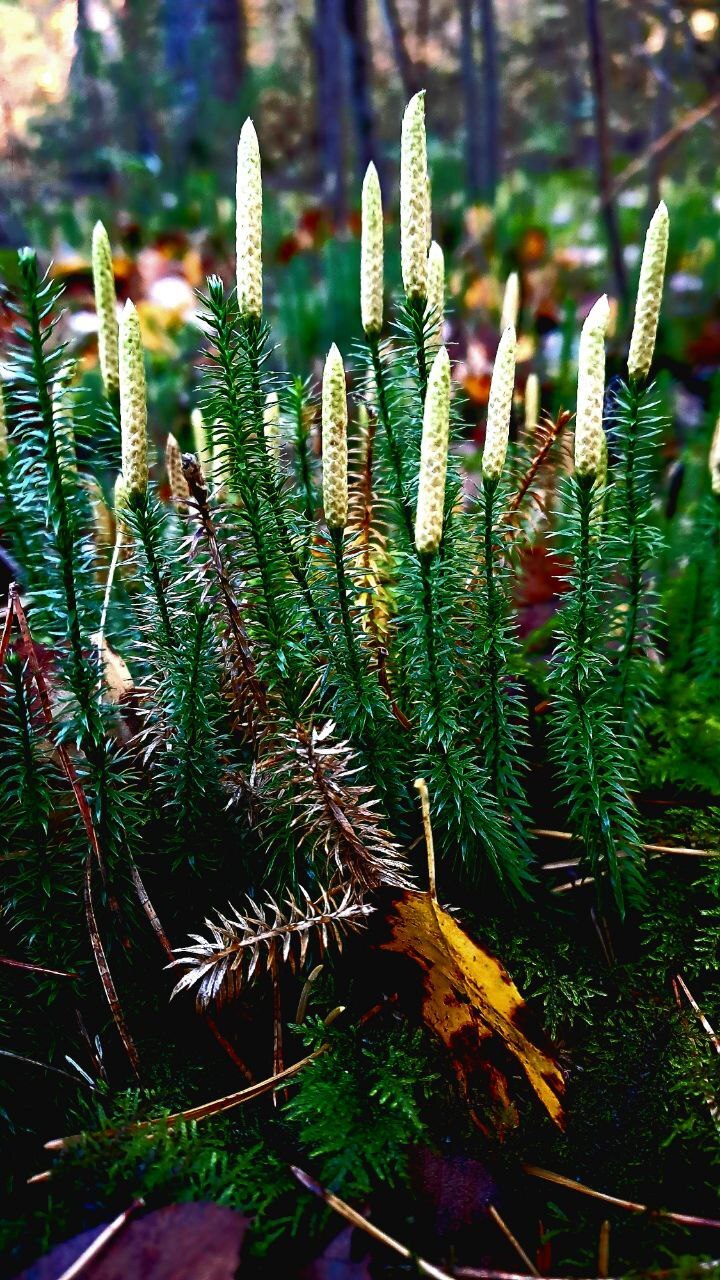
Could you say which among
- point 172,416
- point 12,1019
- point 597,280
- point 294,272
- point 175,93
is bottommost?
point 12,1019

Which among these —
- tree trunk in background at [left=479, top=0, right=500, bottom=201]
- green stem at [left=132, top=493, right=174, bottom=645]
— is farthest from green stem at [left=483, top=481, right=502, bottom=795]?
tree trunk in background at [left=479, top=0, right=500, bottom=201]

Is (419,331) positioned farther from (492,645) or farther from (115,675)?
(115,675)

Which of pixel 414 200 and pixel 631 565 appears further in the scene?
pixel 631 565

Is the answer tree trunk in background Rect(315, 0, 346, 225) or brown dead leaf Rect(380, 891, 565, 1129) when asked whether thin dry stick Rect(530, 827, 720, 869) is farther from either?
tree trunk in background Rect(315, 0, 346, 225)

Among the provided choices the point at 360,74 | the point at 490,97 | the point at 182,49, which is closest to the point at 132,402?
the point at 360,74

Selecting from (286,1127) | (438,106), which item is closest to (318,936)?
(286,1127)

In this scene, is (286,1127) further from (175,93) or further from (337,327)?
(175,93)
